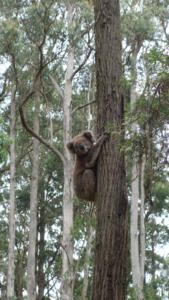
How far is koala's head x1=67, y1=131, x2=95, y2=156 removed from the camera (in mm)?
7992

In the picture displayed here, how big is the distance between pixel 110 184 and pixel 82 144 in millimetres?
2653

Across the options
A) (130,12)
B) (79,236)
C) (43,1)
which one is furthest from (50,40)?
(79,236)

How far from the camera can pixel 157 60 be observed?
5.17m

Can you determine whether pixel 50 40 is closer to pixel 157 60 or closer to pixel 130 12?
pixel 130 12

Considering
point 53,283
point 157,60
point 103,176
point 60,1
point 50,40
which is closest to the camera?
point 157,60

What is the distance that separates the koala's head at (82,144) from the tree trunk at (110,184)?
210cm

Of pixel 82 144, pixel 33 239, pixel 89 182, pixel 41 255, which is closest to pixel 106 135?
pixel 89 182

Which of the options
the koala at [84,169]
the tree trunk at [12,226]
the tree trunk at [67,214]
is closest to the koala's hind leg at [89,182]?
the koala at [84,169]

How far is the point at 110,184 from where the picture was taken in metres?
5.45

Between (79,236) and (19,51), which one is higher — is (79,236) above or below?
below

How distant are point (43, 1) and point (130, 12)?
214 inches

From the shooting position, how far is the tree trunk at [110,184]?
5.23 metres

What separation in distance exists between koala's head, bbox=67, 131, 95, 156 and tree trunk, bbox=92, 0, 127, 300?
2098 millimetres

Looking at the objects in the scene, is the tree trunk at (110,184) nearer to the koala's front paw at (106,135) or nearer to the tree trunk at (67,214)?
the koala's front paw at (106,135)
